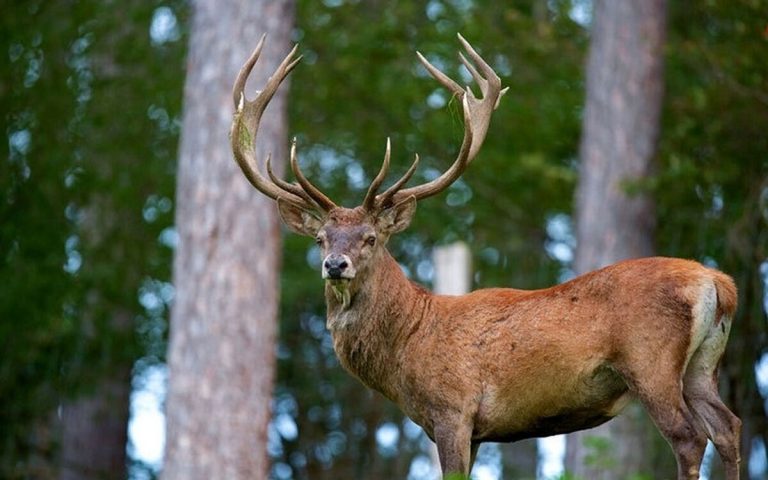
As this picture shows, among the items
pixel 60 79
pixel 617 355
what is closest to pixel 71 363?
pixel 60 79

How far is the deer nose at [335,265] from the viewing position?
7684 mm

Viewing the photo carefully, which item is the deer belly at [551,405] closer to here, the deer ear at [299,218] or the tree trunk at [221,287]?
the deer ear at [299,218]

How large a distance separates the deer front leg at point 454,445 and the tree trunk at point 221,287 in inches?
184

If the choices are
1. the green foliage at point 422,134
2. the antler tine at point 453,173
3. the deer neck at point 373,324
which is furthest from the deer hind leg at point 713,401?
the green foliage at point 422,134

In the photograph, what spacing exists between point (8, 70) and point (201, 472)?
818 cm

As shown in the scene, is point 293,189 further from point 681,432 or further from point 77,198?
point 77,198

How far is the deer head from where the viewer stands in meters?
7.99

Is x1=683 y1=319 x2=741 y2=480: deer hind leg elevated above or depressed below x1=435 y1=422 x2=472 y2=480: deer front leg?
above

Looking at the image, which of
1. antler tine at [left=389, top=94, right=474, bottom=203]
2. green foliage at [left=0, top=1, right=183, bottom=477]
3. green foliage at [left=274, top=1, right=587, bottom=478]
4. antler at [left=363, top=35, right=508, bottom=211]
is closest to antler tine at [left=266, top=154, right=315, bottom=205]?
antler at [left=363, top=35, right=508, bottom=211]

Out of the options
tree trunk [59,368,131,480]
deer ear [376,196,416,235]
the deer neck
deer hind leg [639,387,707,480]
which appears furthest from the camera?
tree trunk [59,368,131,480]

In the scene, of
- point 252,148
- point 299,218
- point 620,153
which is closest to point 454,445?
point 299,218

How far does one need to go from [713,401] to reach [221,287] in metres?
5.65

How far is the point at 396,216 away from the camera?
8352 millimetres

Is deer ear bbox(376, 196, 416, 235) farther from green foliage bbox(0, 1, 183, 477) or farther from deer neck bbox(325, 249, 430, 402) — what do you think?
green foliage bbox(0, 1, 183, 477)
